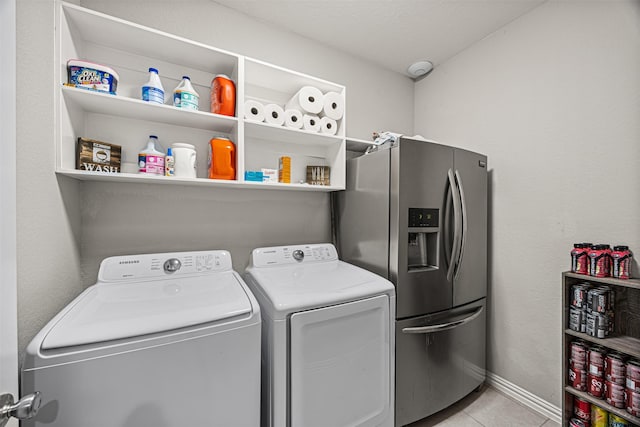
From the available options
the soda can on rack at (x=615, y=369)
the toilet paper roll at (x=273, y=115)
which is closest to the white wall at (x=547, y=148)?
the soda can on rack at (x=615, y=369)

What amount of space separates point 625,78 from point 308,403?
2369 millimetres

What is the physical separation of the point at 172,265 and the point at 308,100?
4.51 ft

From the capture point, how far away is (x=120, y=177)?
129 centimetres

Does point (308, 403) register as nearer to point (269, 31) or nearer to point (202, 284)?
point (202, 284)

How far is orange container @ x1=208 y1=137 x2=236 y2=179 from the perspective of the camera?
150 cm

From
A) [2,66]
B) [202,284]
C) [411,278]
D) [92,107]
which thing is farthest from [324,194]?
[2,66]

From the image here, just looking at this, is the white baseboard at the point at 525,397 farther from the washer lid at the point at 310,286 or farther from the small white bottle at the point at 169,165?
the small white bottle at the point at 169,165

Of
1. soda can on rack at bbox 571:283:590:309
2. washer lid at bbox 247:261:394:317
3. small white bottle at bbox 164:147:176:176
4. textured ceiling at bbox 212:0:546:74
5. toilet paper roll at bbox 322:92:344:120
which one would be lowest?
soda can on rack at bbox 571:283:590:309

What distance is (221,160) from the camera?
1504 millimetres

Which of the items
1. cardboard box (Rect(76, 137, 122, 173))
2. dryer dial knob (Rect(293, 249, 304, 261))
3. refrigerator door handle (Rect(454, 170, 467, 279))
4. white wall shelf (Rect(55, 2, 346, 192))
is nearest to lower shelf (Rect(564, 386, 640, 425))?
refrigerator door handle (Rect(454, 170, 467, 279))

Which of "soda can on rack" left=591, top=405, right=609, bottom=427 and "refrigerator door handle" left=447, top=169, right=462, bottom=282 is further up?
Answer: "refrigerator door handle" left=447, top=169, right=462, bottom=282

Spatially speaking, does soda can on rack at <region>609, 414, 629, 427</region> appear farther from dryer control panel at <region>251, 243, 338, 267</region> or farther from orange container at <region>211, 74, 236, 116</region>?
orange container at <region>211, 74, 236, 116</region>

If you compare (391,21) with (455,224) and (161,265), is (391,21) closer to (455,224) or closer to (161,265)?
(455,224)

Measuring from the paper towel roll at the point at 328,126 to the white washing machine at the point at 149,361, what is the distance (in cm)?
125
